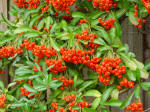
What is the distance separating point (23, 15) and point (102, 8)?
72 cm

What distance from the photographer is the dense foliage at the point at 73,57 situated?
176cm

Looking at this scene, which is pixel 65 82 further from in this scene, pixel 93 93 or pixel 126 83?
pixel 126 83

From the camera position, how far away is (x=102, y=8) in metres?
1.88

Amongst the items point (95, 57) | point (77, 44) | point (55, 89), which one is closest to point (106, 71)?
point (95, 57)

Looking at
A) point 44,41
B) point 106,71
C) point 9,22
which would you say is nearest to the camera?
point 106,71

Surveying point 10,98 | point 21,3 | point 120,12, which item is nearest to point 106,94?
point 120,12

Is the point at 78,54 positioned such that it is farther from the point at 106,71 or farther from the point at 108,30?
the point at 108,30

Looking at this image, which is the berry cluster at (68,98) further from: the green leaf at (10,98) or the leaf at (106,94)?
the green leaf at (10,98)

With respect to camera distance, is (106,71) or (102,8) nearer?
(106,71)

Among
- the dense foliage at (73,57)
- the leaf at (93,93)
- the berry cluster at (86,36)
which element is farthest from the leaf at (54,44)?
the leaf at (93,93)

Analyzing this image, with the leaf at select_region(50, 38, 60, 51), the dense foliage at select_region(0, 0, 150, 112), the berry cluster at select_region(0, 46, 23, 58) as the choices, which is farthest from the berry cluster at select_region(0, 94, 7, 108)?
the leaf at select_region(50, 38, 60, 51)

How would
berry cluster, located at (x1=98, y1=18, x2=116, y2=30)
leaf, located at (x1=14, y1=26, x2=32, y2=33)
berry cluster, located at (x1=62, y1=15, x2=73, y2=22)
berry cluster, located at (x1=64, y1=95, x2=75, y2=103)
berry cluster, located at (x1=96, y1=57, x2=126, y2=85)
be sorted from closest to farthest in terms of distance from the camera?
berry cluster, located at (x1=96, y1=57, x2=126, y2=85), berry cluster, located at (x1=64, y1=95, x2=75, y2=103), berry cluster, located at (x1=98, y1=18, x2=116, y2=30), leaf, located at (x1=14, y1=26, x2=32, y2=33), berry cluster, located at (x1=62, y1=15, x2=73, y2=22)

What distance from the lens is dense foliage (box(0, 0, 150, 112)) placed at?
1757mm

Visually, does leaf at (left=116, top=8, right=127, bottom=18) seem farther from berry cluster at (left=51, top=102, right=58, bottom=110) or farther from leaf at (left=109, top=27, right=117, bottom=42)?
berry cluster at (left=51, top=102, right=58, bottom=110)
